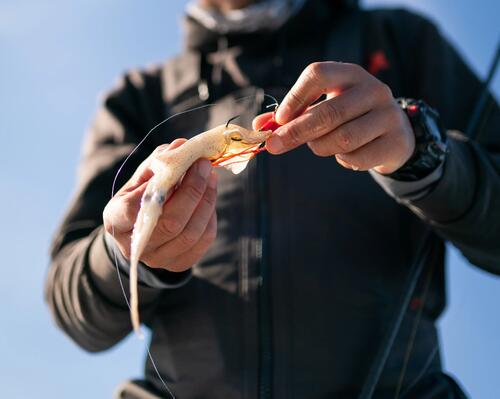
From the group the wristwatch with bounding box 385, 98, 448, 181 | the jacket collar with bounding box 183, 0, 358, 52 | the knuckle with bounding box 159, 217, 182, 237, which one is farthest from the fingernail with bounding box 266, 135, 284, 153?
the jacket collar with bounding box 183, 0, 358, 52

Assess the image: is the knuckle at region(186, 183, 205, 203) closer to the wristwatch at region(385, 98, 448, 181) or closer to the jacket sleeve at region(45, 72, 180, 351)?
the jacket sleeve at region(45, 72, 180, 351)

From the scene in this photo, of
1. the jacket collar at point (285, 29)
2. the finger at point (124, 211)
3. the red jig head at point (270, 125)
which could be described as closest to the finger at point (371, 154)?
the red jig head at point (270, 125)

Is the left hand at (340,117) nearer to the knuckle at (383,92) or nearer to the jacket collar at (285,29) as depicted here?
the knuckle at (383,92)

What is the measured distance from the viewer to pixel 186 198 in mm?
1721

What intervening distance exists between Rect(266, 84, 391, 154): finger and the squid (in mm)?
57

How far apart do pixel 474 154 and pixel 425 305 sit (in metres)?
0.64

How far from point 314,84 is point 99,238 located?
3.49ft

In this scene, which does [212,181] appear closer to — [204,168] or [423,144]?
[204,168]

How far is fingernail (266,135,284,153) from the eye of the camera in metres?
1.80

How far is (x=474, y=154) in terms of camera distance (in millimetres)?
2518

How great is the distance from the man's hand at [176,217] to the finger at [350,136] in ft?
1.13

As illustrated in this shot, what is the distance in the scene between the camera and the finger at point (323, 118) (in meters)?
1.80

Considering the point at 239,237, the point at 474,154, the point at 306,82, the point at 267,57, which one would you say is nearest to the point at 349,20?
the point at 267,57

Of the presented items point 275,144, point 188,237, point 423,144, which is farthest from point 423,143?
point 188,237
